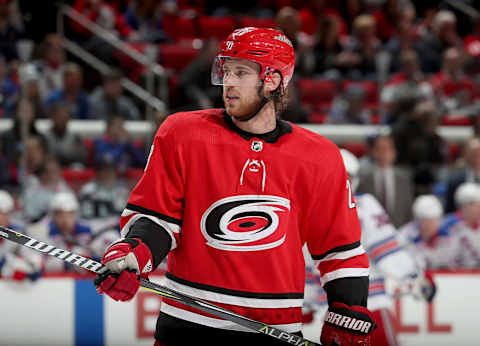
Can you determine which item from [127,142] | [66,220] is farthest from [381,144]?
[66,220]

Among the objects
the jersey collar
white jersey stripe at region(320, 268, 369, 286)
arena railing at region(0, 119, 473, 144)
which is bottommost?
arena railing at region(0, 119, 473, 144)

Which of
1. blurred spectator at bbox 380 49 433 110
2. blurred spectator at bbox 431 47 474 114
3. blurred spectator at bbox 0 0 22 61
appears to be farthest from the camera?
blurred spectator at bbox 431 47 474 114

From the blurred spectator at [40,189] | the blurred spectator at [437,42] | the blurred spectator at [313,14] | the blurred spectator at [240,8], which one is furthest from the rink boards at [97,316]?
the blurred spectator at [240,8]

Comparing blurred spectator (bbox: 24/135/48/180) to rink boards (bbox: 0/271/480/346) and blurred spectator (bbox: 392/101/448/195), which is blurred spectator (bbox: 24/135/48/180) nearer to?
rink boards (bbox: 0/271/480/346)

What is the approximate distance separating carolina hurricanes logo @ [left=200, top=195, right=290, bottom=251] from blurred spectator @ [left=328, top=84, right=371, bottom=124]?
14.6 ft

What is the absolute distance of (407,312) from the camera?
15.2 ft

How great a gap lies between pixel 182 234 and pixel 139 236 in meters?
0.13

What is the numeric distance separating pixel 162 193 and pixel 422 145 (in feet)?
13.4

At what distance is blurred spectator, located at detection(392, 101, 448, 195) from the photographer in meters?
5.48

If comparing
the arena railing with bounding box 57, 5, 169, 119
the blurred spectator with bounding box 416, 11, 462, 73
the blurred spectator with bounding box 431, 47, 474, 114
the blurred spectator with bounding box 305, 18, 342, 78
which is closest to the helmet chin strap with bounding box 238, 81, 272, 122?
the arena railing with bounding box 57, 5, 169, 119

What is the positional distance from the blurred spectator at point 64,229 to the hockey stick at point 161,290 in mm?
2760

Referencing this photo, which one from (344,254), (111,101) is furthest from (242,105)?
(111,101)

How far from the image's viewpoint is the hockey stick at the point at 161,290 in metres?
1.92

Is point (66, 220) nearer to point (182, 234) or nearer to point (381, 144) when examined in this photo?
point (381, 144)
